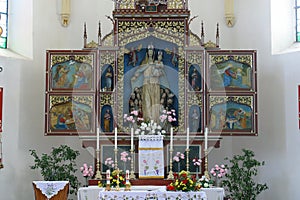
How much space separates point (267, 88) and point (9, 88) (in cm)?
691

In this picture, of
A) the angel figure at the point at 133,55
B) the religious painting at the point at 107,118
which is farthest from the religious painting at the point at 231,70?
the religious painting at the point at 107,118

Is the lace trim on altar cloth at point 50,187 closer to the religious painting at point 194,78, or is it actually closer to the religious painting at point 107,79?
the religious painting at point 107,79

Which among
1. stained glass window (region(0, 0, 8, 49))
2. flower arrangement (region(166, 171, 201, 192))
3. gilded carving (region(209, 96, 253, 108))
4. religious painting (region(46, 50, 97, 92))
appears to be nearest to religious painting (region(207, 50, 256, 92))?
gilded carving (region(209, 96, 253, 108))

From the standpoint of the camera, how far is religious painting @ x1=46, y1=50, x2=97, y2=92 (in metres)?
13.9

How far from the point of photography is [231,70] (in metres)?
14.0

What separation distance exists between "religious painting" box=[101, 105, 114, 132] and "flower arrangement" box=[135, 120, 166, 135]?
71cm

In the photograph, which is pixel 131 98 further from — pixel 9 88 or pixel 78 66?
pixel 9 88

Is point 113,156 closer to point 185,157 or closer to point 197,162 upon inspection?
point 185,157

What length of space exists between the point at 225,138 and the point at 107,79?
407 cm

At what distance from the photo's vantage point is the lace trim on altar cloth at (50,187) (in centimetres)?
1263

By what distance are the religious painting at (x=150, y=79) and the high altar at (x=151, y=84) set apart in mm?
26

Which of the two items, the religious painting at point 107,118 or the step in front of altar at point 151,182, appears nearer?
the step in front of altar at point 151,182

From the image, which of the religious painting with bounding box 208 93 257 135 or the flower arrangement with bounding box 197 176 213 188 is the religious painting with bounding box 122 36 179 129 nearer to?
the religious painting with bounding box 208 93 257 135

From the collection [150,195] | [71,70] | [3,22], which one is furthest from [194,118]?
[3,22]
